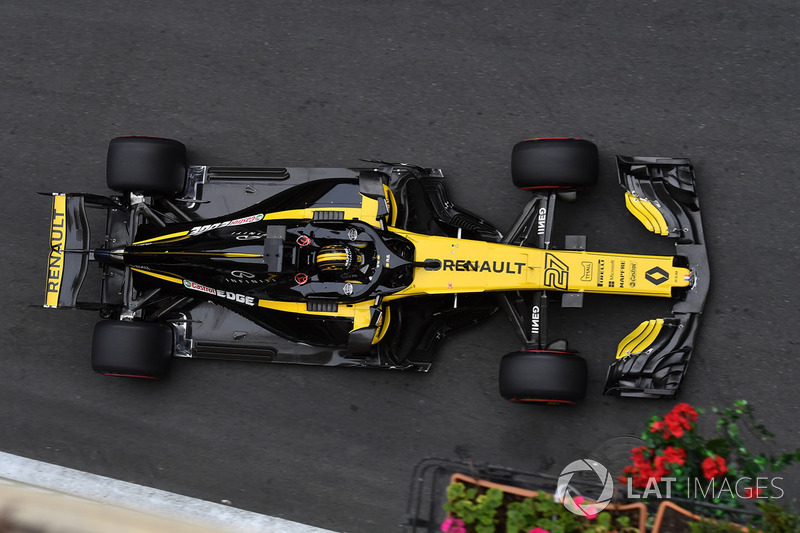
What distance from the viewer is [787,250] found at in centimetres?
600

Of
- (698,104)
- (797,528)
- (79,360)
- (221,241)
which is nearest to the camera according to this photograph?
(797,528)

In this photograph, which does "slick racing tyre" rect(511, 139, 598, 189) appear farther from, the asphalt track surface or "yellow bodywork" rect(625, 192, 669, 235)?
the asphalt track surface

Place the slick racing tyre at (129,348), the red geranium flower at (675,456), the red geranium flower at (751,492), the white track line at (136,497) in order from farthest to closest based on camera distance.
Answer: the white track line at (136,497) → the slick racing tyre at (129,348) → the red geranium flower at (751,492) → the red geranium flower at (675,456)

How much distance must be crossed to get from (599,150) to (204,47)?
3641mm

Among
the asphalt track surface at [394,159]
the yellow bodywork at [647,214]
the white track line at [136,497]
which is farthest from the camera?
the white track line at [136,497]

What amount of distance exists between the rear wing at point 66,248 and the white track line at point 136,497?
165 cm

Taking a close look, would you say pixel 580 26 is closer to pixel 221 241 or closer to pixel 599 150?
pixel 599 150

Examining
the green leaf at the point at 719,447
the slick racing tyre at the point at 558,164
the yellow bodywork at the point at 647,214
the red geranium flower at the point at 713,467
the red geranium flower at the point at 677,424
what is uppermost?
the slick racing tyre at the point at 558,164

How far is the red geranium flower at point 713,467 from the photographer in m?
4.17

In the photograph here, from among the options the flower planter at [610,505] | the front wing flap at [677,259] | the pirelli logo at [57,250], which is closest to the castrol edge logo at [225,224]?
the pirelli logo at [57,250]

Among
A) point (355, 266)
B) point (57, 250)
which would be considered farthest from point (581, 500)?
point (57, 250)

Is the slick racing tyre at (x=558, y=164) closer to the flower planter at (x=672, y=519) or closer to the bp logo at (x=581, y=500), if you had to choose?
the bp logo at (x=581, y=500)

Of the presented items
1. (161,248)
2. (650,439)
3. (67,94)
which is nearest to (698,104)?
(650,439)

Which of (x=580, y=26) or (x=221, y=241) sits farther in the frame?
(x=580, y=26)
